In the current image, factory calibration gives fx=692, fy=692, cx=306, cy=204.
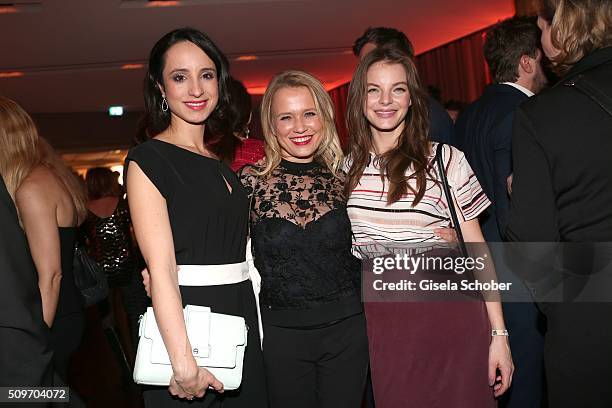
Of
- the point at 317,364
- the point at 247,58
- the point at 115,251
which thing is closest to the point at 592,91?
the point at 317,364

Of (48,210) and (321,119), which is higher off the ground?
(321,119)

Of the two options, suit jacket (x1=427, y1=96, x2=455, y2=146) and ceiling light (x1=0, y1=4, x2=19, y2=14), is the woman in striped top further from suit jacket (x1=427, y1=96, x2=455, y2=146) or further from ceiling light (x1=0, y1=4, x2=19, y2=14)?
ceiling light (x1=0, y1=4, x2=19, y2=14)

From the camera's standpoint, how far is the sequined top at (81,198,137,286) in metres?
5.23

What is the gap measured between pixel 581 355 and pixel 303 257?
1035 mm

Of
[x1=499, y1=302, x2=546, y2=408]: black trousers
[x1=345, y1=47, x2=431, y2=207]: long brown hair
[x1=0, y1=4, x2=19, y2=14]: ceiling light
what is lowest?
[x1=499, y1=302, x2=546, y2=408]: black trousers

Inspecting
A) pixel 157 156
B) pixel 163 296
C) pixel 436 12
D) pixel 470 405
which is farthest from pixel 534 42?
pixel 436 12

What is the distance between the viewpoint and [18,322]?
4.77ft

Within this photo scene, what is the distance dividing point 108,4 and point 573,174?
230 inches

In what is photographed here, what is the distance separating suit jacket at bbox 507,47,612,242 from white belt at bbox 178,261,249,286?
3.08 ft

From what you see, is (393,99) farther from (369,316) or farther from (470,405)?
(470,405)

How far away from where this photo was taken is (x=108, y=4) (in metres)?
6.77

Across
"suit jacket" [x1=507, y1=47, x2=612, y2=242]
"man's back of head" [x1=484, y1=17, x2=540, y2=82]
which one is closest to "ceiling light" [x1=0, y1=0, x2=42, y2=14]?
"man's back of head" [x1=484, y1=17, x2=540, y2=82]

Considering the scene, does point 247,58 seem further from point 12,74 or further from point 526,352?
point 526,352

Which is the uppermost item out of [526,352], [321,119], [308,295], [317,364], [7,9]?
[7,9]
